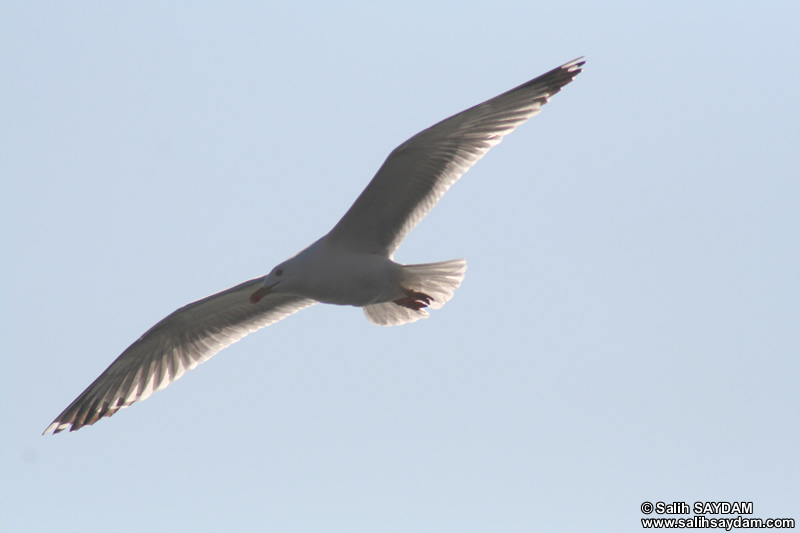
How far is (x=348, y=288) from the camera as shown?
23.1ft

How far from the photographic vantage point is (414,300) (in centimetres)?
747

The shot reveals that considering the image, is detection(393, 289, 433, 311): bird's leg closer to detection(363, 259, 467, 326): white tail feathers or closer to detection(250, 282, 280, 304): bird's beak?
detection(363, 259, 467, 326): white tail feathers

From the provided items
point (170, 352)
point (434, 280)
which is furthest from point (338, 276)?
point (170, 352)

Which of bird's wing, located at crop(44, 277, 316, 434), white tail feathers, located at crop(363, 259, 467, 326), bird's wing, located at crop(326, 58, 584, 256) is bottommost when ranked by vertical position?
bird's wing, located at crop(44, 277, 316, 434)

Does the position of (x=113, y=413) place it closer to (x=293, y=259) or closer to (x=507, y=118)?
(x=293, y=259)

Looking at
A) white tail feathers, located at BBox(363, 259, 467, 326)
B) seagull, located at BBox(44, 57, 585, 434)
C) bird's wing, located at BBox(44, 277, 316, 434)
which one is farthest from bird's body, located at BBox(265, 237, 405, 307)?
bird's wing, located at BBox(44, 277, 316, 434)

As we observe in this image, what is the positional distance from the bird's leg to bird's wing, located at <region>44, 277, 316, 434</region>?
4.74ft

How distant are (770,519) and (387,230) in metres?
3.69

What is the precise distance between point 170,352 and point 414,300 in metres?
2.67

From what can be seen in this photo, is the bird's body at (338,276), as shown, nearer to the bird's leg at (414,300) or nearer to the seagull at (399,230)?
Result: the seagull at (399,230)

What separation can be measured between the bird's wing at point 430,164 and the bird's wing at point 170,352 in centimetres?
149

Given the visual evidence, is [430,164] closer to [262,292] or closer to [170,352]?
[262,292]

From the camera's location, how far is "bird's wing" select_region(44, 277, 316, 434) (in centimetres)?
848

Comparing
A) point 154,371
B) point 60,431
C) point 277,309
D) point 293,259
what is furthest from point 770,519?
point 60,431
